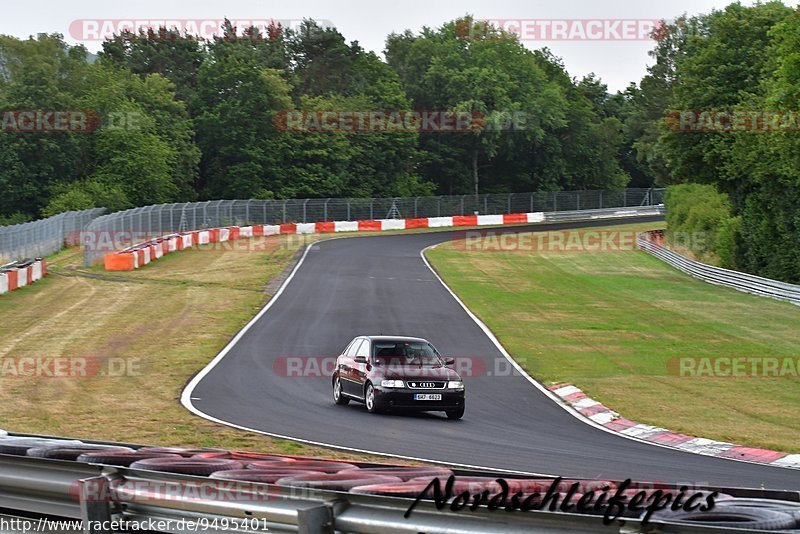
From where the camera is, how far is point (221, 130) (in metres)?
87.5

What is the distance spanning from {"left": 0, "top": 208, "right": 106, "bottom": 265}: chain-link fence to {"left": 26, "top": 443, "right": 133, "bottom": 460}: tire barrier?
36601mm

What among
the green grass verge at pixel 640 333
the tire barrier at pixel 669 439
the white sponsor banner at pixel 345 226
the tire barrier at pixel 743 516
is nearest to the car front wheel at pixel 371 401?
the tire barrier at pixel 669 439

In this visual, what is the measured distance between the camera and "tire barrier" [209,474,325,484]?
629 cm

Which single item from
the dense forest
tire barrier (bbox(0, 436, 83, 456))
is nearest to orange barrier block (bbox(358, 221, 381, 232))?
the dense forest

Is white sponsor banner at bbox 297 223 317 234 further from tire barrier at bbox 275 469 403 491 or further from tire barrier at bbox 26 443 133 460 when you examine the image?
tire barrier at bbox 275 469 403 491

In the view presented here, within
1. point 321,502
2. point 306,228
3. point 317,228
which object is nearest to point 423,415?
point 321,502

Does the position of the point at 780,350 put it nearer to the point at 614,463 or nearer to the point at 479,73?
the point at 614,463

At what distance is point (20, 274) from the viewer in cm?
3828

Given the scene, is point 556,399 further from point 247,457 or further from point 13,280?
point 13,280

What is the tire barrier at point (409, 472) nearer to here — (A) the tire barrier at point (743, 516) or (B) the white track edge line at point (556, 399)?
(A) the tire barrier at point (743, 516)

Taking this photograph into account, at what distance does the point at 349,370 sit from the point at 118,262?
28.8 metres

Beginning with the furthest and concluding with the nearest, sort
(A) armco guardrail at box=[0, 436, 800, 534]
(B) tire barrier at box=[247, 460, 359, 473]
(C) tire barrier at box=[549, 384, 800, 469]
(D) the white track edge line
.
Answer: (D) the white track edge line < (C) tire barrier at box=[549, 384, 800, 469] < (B) tire barrier at box=[247, 460, 359, 473] < (A) armco guardrail at box=[0, 436, 800, 534]

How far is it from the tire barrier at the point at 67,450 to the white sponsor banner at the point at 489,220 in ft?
247

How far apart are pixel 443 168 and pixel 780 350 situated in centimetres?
7540
